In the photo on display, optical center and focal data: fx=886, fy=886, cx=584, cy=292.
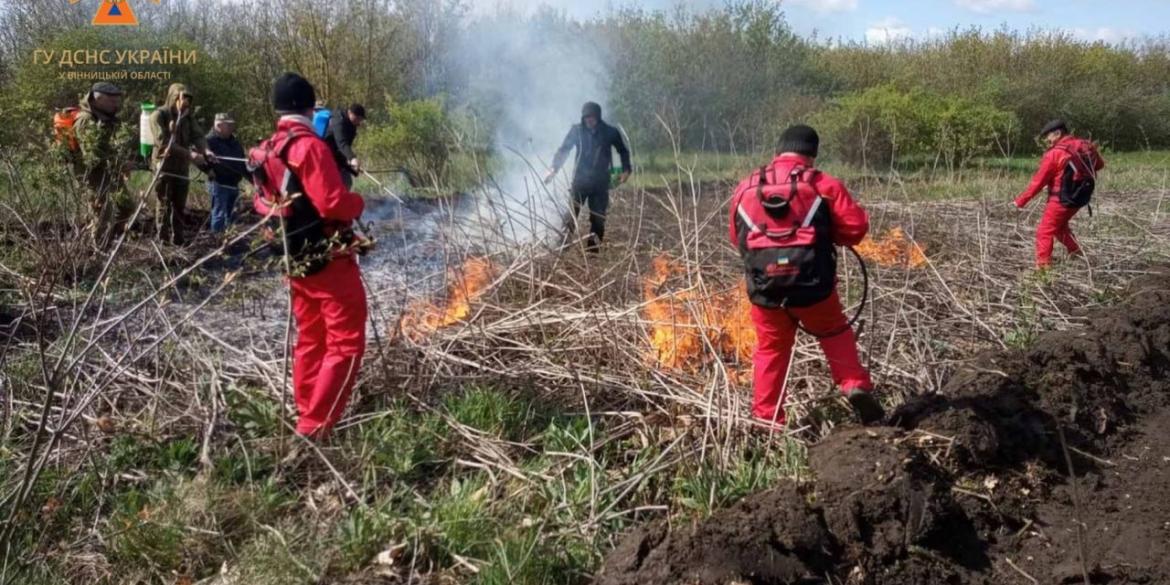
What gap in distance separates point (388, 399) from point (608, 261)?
221 cm

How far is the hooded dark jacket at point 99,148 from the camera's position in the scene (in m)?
4.09

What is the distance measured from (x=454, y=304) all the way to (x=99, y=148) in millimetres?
2302

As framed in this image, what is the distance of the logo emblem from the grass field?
11.5m

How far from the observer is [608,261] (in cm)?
634

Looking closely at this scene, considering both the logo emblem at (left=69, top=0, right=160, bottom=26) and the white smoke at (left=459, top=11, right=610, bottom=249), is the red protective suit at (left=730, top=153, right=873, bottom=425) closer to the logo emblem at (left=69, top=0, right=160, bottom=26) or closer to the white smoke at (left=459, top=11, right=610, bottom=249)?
the white smoke at (left=459, top=11, right=610, bottom=249)

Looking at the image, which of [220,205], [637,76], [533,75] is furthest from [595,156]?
[637,76]

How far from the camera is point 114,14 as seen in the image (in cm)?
1620

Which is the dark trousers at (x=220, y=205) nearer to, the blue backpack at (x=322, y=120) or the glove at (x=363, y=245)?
the blue backpack at (x=322, y=120)

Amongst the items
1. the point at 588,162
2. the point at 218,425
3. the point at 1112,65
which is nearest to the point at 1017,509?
the point at 218,425

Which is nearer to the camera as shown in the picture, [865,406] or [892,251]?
[865,406]

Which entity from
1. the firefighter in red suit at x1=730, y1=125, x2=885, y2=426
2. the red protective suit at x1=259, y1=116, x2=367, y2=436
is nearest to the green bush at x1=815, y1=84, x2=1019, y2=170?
the firefighter in red suit at x1=730, y1=125, x2=885, y2=426

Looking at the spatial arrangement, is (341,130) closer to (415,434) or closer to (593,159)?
(593,159)

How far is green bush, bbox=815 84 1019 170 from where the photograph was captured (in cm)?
1827

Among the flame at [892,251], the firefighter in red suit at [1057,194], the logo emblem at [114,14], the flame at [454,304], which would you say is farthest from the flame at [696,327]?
the logo emblem at [114,14]
